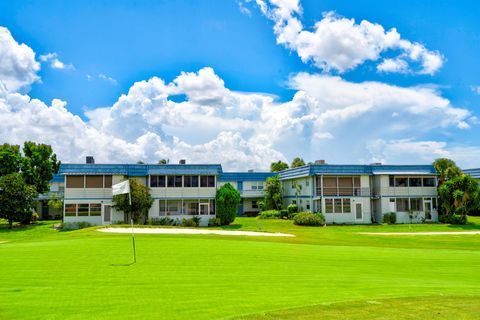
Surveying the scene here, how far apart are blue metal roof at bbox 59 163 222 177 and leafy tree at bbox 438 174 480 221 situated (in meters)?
24.6

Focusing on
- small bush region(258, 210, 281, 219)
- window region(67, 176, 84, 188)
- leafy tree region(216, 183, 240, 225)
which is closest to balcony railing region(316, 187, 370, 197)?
small bush region(258, 210, 281, 219)

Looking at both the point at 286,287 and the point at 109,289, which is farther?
the point at 286,287

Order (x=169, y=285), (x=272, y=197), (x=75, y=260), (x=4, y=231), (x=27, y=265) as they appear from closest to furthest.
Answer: (x=169, y=285), (x=27, y=265), (x=75, y=260), (x=4, y=231), (x=272, y=197)

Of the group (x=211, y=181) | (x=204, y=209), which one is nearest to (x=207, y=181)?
(x=211, y=181)

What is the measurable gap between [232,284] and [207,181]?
33622mm

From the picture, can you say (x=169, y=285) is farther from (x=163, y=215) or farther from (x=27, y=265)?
(x=163, y=215)

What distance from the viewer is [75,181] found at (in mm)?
43875

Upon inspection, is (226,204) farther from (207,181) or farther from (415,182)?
(415,182)

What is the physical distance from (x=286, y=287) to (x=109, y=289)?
182 inches

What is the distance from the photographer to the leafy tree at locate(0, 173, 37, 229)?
152 ft

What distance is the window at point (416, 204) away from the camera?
4984cm

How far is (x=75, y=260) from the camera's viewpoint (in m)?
16.2

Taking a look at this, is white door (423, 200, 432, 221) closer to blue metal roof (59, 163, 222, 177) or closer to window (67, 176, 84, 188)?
blue metal roof (59, 163, 222, 177)

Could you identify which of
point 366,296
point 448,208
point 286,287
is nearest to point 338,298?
point 366,296
